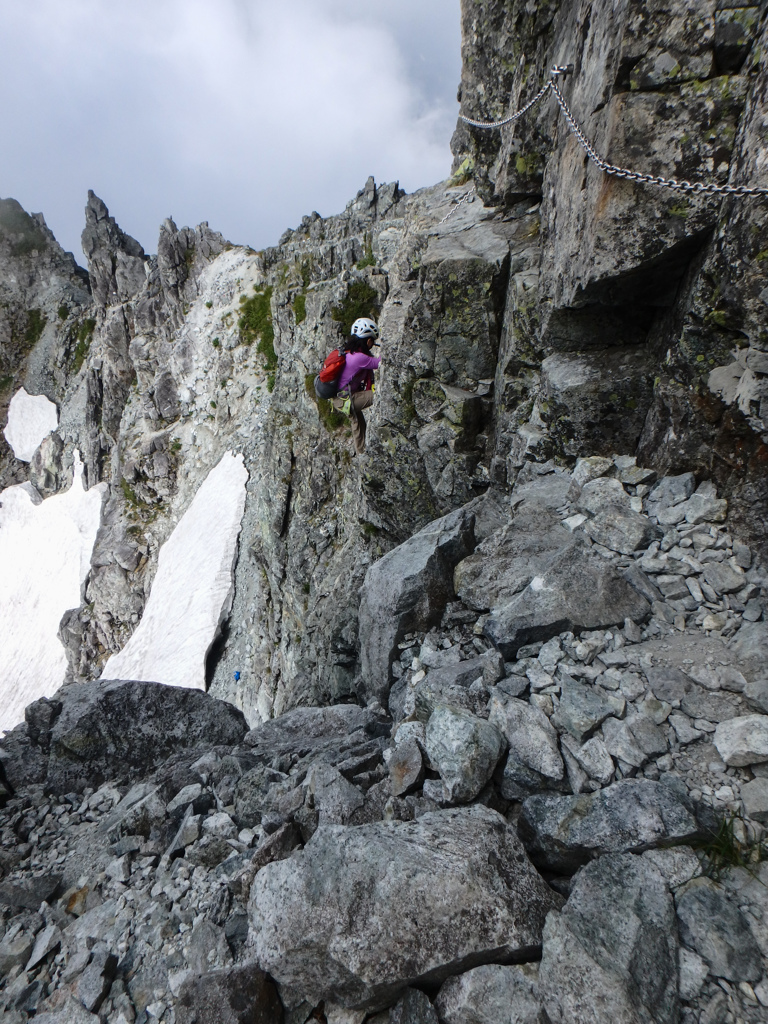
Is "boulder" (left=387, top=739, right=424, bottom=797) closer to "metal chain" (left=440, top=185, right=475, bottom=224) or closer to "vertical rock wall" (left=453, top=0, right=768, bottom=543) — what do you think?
"vertical rock wall" (left=453, top=0, right=768, bottom=543)

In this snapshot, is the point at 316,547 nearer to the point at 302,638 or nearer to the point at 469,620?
the point at 302,638

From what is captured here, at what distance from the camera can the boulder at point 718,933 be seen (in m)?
3.48

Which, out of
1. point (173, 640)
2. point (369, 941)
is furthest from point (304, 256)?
point (369, 941)

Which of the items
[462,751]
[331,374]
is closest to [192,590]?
[331,374]

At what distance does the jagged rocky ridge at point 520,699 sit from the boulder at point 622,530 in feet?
0.13

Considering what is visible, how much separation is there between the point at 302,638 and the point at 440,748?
15.1 metres

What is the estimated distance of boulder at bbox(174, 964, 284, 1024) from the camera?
3.96 m

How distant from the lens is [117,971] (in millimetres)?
4820

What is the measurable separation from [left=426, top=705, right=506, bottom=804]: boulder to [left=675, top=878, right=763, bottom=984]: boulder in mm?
1767

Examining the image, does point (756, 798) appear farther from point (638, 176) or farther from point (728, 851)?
point (638, 176)

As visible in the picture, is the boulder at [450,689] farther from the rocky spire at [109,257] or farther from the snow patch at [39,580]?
the rocky spire at [109,257]

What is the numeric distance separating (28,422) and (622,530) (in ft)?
230

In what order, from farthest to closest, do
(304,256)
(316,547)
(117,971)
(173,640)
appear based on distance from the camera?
(173,640), (304,256), (316,547), (117,971)

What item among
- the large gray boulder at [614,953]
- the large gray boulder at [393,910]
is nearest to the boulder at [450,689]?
the large gray boulder at [393,910]
